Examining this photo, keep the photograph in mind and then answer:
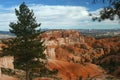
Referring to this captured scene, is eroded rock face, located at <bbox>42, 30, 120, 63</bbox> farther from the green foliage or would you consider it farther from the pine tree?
the green foliage

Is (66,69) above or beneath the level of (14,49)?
beneath

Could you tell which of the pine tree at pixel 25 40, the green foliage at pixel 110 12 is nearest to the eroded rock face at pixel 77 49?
the pine tree at pixel 25 40

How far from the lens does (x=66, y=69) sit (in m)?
106

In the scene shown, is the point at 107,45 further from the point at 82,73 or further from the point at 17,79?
the point at 17,79

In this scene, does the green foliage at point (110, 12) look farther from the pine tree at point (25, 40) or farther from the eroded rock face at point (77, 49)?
the eroded rock face at point (77, 49)

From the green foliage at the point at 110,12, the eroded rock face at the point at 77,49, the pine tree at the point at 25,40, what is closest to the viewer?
the green foliage at the point at 110,12

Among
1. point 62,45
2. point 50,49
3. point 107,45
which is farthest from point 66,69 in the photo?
point 107,45

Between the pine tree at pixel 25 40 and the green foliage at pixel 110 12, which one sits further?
the pine tree at pixel 25 40

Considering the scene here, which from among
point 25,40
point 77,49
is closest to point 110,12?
point 25,40

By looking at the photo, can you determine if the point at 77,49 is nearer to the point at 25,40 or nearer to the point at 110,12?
the point at 25,40

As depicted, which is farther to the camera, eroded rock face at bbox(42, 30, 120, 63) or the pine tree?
eroded rock face at bbox(42, 30, 120, 63)

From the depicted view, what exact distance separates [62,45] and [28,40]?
449 ft

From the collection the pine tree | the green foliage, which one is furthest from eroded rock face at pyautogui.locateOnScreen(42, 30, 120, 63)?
the green foliage

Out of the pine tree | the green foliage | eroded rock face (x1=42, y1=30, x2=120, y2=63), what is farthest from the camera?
eroded rock face (x1=42, y1=30, x2=120, y2=63)
